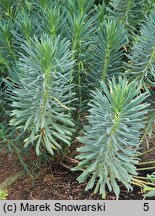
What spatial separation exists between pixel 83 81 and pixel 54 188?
476 mm

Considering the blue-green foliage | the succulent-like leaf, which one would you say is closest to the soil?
the blue-green foliage

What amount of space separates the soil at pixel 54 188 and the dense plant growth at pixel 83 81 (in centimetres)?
8

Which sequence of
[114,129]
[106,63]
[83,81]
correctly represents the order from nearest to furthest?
[114,129] → [106,63] → [83,81]

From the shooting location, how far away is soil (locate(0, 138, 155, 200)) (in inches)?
71.5

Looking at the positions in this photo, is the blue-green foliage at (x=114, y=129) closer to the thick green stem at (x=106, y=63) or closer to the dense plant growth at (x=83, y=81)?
the dense plant growth at (x=83, y=81)

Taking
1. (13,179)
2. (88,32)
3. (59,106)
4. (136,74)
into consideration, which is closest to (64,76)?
(59,106)

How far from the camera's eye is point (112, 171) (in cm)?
155

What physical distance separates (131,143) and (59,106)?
291 millimetres

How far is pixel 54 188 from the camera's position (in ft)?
6.15

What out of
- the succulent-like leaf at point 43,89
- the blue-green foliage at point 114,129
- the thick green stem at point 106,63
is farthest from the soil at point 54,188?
the thick green stem at point 106,63

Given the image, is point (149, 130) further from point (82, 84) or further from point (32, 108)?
point (32, 108)

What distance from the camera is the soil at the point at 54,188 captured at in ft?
5.96

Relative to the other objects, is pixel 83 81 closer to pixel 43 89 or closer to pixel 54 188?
pixel 43 89

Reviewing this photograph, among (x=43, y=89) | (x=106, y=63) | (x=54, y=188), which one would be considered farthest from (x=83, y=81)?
(x=54, y=188)
